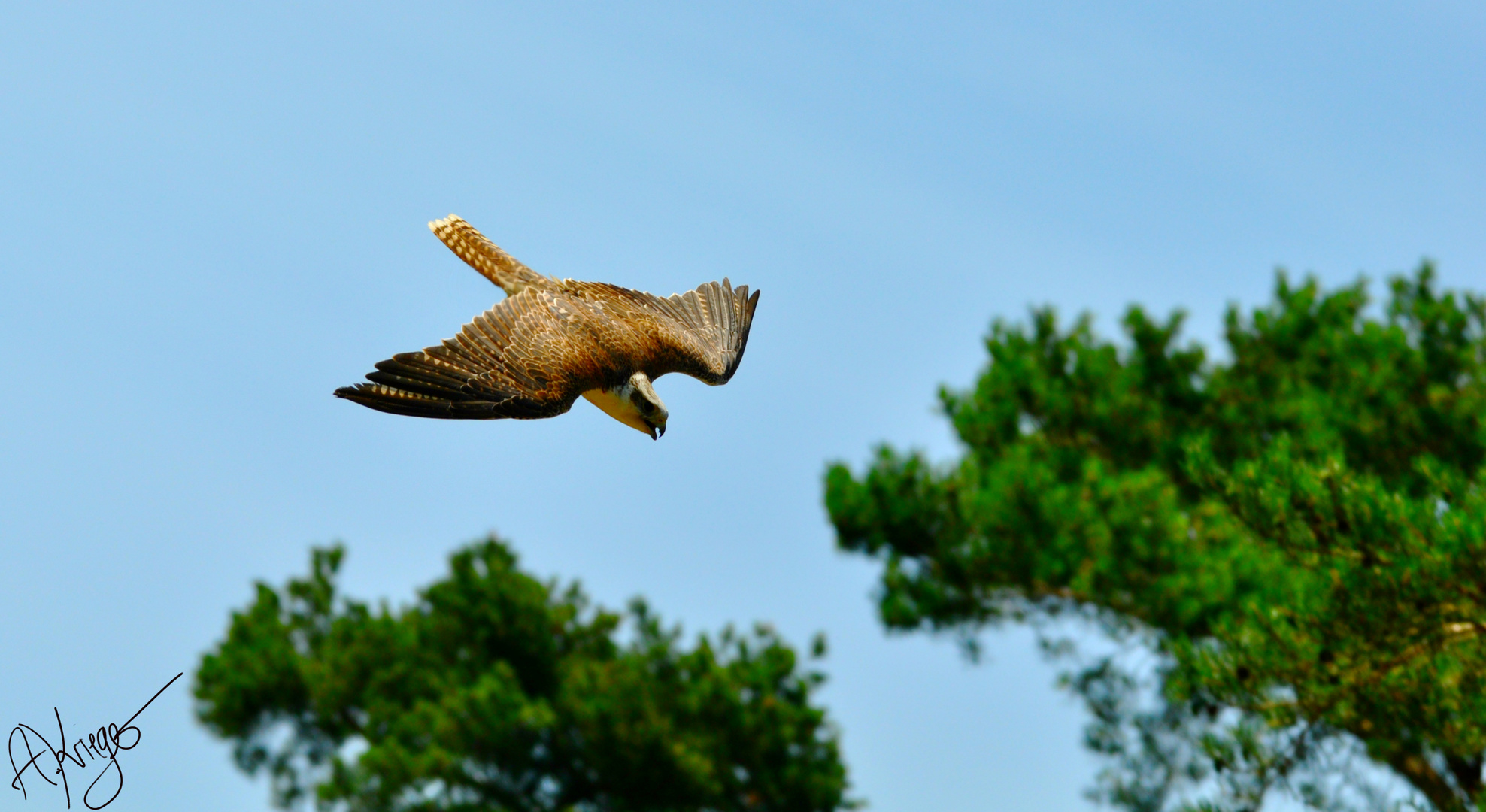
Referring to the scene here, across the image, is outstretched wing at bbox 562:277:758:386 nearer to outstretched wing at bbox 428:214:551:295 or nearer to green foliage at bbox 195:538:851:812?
outstretched wing at bbox 428:214:551:295

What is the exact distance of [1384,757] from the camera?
9133mm

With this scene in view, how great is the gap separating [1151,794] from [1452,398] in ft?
14.8

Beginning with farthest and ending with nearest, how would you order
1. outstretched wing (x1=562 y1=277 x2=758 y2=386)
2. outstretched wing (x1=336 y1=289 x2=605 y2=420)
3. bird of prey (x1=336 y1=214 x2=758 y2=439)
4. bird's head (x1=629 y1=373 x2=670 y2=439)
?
1. outstretched wing (x1=562 y1=277 x2=758 y2=386)
2. bird's head (x1=629 y1=373 x2=670 y2=439)
3. bird of prey (x1=336 y1=214 x2=758 y2=439)
4. outstretched wing (x1=336 y1=289 x2=605 y2=420)

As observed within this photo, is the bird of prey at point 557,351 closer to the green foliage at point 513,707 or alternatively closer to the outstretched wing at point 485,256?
the outstretched wing at point 485,256

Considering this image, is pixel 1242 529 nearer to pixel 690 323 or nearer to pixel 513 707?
pixel 690 323

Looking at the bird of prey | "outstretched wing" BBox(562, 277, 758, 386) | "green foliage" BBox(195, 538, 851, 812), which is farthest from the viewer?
"green foliage" BBox(195, 538, 851, 812)

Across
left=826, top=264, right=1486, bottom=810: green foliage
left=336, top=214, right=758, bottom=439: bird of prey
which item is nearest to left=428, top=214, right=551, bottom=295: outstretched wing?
left=336, top=214, right=758, bottom=439: bird of prey

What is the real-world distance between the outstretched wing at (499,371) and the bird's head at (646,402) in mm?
239

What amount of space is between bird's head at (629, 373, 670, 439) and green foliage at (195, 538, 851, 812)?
8.12 metres

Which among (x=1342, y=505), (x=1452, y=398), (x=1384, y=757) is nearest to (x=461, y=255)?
(x=1342, y=505)

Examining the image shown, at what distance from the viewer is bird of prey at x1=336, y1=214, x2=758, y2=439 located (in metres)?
5.73

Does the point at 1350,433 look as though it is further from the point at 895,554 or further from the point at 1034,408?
the point at 895,554

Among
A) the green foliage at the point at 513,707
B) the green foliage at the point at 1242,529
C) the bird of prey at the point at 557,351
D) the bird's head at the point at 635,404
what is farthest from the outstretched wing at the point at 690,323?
the green foliage at the point at 513,707

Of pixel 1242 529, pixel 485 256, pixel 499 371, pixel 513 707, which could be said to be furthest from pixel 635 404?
pixel 513 707
